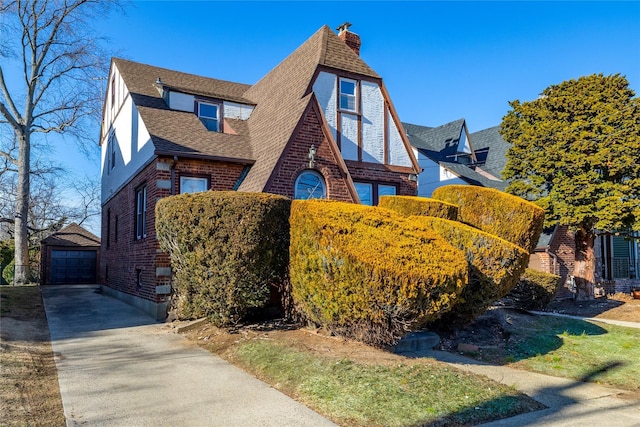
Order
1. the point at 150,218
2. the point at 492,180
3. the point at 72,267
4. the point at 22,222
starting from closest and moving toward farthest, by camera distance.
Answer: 1. the point at 150,218
2. the point at 22,222
3. the point at 492,180
4. the point at 72,267

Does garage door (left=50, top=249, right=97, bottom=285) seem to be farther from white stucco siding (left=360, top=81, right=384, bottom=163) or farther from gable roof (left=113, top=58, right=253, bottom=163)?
white stucco siding (left=360, top=81, right=384, bottom=163)

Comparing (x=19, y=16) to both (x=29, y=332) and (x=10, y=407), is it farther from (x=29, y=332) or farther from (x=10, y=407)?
(x=10, y=407)

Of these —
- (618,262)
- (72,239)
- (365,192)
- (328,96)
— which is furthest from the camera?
(72,239)

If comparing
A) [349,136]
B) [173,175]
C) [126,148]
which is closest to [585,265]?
[349,136]

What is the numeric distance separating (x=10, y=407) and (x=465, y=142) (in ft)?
87.1

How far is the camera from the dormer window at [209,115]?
49.9 ft

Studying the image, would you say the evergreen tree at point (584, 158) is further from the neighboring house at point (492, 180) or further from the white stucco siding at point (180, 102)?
the white stucco siding at point (180, 102)

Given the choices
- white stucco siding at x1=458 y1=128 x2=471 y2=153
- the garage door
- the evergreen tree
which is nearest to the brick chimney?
the evergreen tree

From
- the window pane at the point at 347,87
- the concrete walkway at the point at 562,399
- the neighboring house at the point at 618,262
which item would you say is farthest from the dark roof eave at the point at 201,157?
the neighboring house at the point at 618,262

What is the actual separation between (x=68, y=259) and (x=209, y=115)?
1616 centimetres

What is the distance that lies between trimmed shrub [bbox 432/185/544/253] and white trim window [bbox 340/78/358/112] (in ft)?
16.5

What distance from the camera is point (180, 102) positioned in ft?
48.5

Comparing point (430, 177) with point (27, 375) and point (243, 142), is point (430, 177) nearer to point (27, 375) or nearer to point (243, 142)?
point (243, 142)

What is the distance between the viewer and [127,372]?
668cm
